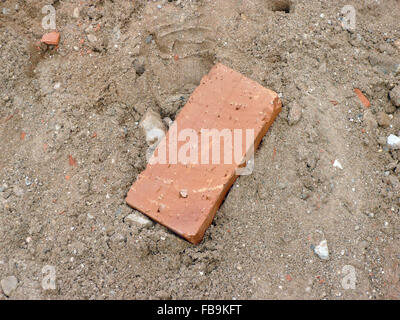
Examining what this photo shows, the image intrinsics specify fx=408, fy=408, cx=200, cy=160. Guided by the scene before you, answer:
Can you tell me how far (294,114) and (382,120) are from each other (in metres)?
0.64

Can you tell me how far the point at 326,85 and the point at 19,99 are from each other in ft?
7.11

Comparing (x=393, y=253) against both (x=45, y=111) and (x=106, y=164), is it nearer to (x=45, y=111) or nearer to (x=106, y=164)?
(x=106, y=164)

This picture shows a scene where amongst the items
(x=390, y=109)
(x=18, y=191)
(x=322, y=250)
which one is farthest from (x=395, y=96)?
(x=18, y=191)

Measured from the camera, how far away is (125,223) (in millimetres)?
2467

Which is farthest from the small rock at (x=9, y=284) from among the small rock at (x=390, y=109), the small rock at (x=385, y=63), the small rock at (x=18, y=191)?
the small rock at (x=385, y=63)

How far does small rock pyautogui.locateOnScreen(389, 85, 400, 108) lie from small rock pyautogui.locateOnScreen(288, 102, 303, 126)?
0.69 m

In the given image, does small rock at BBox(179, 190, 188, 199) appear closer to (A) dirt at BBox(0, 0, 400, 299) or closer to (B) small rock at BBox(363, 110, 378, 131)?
(A) dirt at BBox(0, 0, 400, 299)

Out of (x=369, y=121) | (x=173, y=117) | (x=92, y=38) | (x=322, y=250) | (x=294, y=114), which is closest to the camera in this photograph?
(x=322, y=250)

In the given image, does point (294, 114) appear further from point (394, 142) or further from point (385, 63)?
point (385, 63)

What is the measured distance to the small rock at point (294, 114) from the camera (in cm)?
258

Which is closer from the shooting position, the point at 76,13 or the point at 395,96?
the point at 395,96

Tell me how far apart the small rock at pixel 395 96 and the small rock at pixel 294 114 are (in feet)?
2.26

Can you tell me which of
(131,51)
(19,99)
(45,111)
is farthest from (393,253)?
(19,99)

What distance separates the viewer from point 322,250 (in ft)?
A: 7.80
